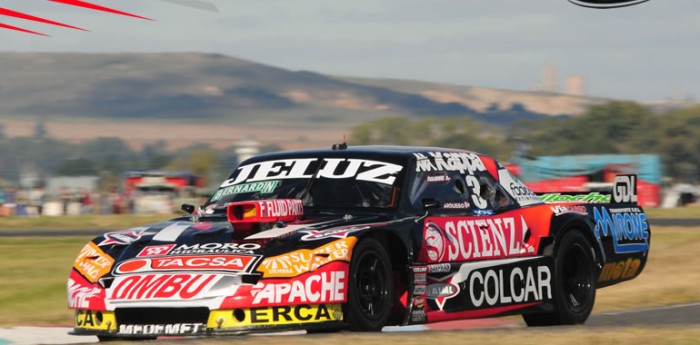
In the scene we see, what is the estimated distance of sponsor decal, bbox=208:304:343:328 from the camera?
692 cm

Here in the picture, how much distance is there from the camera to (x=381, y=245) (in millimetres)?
7625

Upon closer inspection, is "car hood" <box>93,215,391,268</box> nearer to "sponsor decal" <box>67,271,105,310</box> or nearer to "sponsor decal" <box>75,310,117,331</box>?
"sponsor decal" <box>67,271,105,310</box>

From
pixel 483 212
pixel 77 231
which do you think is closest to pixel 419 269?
pixel 483 212

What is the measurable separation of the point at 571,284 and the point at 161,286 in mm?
3759

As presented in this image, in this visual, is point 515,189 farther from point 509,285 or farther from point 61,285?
point 61,285

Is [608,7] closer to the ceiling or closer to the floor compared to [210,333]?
closer to the ceiling

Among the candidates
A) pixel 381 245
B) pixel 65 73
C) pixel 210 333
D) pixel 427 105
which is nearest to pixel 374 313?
pixel 381 245

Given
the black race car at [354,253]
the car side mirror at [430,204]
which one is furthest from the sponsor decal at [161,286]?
the car side mirror at [430,204]

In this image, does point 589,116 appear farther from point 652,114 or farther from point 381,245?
point 381,245

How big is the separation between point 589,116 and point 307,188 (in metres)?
100

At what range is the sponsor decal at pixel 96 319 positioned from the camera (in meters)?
7.20

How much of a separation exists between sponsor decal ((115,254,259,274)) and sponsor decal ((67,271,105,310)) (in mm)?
175

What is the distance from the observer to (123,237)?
776 cm

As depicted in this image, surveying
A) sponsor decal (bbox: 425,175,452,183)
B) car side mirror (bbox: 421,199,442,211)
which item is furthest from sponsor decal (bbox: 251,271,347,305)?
sponsor decal (bbox: 425,175,452,183)
